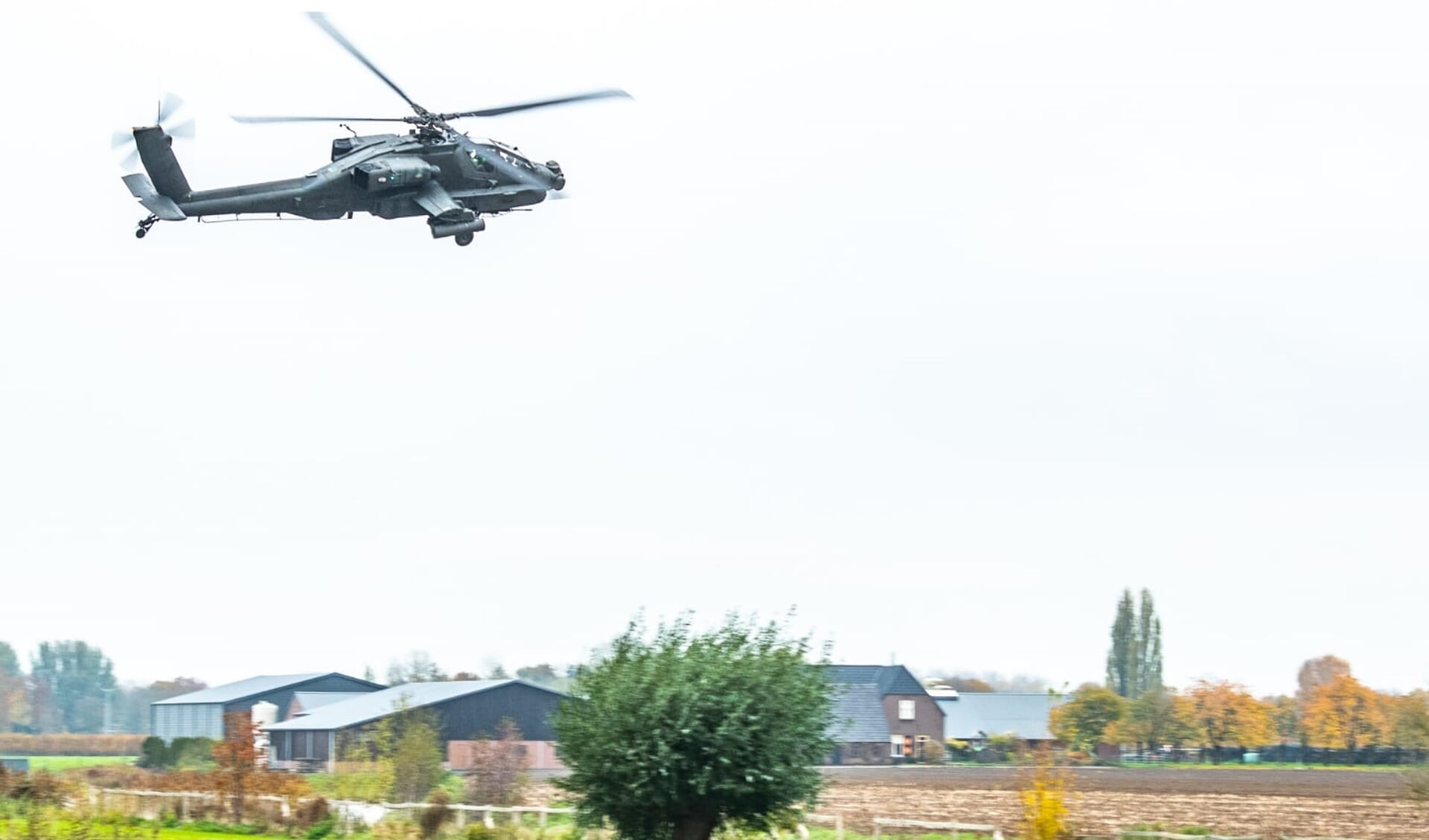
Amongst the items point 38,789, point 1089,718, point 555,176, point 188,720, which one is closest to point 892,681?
point 1089,718

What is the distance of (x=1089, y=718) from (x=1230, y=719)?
7709 millimetres

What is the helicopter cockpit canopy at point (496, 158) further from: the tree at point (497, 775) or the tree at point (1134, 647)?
the tree at point (1134, 647)

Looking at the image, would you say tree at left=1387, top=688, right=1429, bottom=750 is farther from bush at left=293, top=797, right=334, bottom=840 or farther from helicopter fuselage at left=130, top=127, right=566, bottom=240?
bush at left=293, top=797, right=334, bottom=840

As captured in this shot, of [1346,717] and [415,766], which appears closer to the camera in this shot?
[415,766]

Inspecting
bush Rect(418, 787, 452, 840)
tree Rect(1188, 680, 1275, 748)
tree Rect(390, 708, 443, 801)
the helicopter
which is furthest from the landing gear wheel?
tree Rect(1188, 680, 1275, 748)

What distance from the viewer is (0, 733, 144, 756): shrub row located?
101 meters

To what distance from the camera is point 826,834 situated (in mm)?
41344

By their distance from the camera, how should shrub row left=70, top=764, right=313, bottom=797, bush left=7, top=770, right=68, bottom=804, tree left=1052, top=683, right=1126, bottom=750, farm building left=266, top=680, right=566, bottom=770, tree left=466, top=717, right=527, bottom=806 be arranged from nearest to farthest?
bush left=7, top=770, right=68, bottom=804 < shrub row left=70, top=764, right=313, bottom=797 < tree left=466, top=717, right=527, bottom=806 < farm building left=266, top=680, right=566, bottom=770 < tree left=1052, top=683, right=1126, bottom=750

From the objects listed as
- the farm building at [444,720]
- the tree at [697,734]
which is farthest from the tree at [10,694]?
the tree at [697,734]

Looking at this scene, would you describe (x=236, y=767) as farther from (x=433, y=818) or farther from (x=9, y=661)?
(x=9, y=661)

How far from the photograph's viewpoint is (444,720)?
224 feet

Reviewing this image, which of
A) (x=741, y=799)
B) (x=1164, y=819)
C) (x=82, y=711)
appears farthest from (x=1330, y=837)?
(x=82, y=711)

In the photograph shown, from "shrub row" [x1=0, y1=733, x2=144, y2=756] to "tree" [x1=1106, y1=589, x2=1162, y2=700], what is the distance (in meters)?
64.9

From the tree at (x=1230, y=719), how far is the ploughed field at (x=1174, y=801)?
1232 cm
